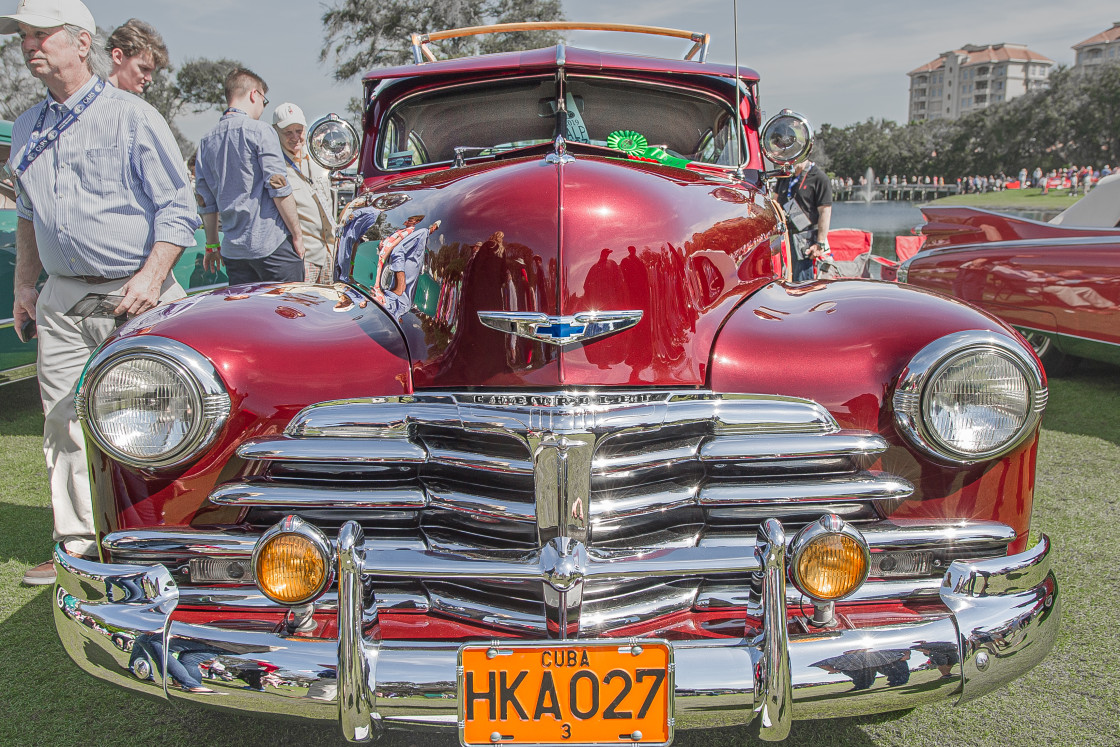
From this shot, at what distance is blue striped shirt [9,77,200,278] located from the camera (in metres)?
2.81

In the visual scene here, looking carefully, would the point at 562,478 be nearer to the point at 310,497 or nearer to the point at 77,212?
the point at 310,497

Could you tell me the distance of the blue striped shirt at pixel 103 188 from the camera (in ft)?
9.21

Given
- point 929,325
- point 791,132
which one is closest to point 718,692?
point 929,325

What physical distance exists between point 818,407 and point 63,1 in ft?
9.16

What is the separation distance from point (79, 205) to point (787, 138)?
2578 mm

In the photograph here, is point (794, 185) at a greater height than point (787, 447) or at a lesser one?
greater

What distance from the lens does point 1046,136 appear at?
229ft

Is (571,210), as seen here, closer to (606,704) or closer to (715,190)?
(715,190)

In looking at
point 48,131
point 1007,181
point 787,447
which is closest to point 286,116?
point 48,131

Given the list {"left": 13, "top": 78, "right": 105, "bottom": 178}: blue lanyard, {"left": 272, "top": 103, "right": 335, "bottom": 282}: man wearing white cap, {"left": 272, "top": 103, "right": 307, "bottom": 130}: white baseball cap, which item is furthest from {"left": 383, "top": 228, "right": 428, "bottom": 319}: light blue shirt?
{"left": 272, "top": 103, "right": 307, "bottom": 130}: white baseball cap

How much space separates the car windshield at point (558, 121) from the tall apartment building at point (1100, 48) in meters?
145

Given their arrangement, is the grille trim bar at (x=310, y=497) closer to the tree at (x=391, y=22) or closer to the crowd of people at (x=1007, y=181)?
the tree at (x=391, y=22)

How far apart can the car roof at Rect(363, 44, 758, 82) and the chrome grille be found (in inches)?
63.5

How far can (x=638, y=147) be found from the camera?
2842 mm
